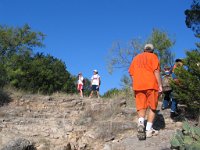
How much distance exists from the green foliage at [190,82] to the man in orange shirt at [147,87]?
6.39 ft

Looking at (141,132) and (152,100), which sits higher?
(152,100)

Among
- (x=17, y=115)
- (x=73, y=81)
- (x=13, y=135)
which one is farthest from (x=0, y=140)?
(x=73, y=81)

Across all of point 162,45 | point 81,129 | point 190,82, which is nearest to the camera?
point 190,82

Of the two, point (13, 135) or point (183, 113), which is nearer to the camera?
point (13, 135)

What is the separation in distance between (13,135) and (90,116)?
103 inches

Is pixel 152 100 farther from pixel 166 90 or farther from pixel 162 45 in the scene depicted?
pixel 162 45

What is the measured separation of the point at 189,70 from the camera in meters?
10.6

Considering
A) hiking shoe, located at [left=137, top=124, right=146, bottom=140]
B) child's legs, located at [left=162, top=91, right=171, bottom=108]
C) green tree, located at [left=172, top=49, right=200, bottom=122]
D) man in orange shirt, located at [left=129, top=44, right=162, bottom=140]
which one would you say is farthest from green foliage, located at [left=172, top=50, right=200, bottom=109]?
hiking shoe, located at [left=137, top=124, right=146, bottom=140]

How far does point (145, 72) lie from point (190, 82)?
7.13 feet

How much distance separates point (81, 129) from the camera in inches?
421

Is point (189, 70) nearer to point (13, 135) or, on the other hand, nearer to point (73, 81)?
point (13, 135)

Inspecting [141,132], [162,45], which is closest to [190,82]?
[141,132]

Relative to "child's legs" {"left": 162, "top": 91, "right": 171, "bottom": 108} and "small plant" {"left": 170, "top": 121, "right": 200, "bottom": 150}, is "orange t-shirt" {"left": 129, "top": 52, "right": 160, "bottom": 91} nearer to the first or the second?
"small plant" {"left": 170, "top": 121, "right": 200, "bottom": 150}

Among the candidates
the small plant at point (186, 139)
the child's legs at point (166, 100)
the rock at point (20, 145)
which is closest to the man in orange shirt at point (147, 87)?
the small plant at point (186, 139)
